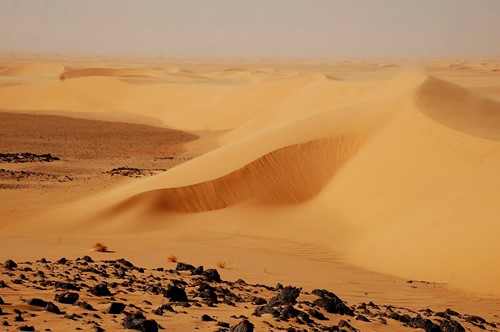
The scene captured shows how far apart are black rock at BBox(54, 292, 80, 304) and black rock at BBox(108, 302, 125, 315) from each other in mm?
504

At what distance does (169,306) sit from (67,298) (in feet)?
3.93

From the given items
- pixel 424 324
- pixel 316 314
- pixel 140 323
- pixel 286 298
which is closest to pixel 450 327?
pixel 424 324

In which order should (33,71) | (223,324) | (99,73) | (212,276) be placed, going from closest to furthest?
(223,324), (212,276), (99,73), (33,71)

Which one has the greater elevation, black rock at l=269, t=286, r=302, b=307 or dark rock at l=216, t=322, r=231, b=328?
black rock at l=269, t=286, r=302, b=307

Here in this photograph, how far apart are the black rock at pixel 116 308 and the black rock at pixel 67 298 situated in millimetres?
504

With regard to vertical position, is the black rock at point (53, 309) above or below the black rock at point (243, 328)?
below

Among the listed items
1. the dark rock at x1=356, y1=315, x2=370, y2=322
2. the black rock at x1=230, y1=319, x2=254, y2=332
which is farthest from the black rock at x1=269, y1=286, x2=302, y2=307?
the black rock at x1=230, y1=319, x2=254, y2=332

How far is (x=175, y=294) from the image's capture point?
29.6 feet

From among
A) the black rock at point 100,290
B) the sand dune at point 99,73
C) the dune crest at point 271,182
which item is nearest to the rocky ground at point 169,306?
the black rock at point 100,290

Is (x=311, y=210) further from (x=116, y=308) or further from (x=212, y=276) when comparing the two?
(x=116, y=308)

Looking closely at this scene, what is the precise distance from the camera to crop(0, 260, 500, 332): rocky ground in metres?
7.54

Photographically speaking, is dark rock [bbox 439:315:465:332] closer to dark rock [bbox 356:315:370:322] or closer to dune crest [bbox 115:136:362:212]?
dark rock [bbox 356:315:370:322]

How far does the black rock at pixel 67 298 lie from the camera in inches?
324

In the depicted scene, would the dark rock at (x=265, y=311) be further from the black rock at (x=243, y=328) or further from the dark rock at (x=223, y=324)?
the black rock at (x=243, y=328)
